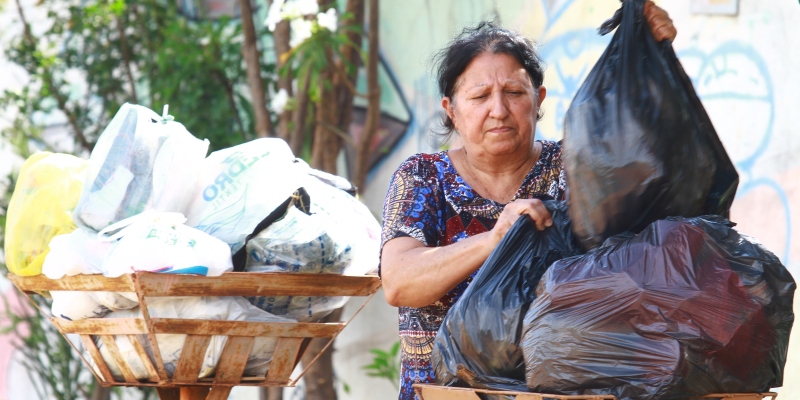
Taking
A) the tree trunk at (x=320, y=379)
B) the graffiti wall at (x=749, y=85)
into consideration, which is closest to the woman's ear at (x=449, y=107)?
the graffiti wall at (x=749, y=85)

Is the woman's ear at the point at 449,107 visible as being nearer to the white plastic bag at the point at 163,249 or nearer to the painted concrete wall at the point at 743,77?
the painted concrete wall at the point at 743,77

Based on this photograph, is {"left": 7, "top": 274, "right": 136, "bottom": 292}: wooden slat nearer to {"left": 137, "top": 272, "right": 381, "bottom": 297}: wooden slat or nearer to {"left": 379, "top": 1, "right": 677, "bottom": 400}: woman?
{"left": 137, "top": 272, "right": 381, "bottom": 297}: wooden slat

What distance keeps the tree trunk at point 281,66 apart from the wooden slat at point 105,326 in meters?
2.21

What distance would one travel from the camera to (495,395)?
1.61 metres

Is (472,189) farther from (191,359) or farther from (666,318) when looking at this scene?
(666,318)

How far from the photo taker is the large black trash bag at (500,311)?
1645 mm

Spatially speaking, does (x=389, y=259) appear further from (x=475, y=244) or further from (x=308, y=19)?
(x=308, y=19)

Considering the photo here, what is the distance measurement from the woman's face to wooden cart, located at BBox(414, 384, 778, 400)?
758 millimetres

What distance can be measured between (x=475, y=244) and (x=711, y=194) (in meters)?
0.53

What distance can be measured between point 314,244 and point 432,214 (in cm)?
32

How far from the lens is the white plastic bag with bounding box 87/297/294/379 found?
7.62 ft

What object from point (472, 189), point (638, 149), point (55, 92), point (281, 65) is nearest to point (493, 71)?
point (472, 189)

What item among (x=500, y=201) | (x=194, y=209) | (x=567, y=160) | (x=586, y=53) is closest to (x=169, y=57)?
(x=586, y=53)

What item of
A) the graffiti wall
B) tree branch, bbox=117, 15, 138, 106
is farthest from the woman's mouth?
tree branch, bbox=117, 15, 138, 106
